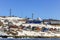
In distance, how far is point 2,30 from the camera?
185ft

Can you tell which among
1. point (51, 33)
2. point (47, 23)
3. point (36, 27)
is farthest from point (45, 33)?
point (47, 23)

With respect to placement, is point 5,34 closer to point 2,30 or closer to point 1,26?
point 2,30

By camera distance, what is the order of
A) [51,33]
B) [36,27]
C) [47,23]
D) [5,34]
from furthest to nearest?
[47,23]
[36,27]
[51,33]
[5,34]

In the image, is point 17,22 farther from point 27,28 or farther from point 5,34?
point 5,34

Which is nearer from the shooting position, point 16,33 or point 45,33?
point 16,33

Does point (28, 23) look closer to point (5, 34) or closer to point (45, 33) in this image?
point (45, 33)

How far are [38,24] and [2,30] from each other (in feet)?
42.4

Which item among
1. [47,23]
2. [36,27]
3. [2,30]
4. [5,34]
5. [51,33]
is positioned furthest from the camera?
[47,23]

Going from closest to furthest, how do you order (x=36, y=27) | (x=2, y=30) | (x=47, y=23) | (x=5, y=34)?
(x=5, y=34)
(x=2, y=30)
(x=36, y=27)
(x=47, y=23)

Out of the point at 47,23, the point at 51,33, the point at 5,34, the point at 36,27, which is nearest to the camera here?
the point at 5,34

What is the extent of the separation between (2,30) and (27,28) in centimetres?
693

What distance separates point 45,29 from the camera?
208 ft

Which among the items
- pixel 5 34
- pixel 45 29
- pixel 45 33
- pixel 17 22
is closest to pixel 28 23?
pixel 17 22

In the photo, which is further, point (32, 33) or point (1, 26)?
point (1, 26)
